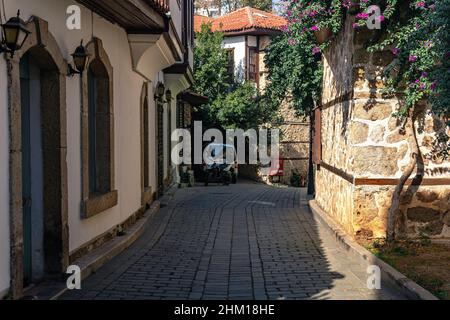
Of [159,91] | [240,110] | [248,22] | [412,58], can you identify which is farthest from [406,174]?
[248,22]

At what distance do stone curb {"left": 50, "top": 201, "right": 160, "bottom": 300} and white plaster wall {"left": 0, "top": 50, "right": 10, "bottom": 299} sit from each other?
718 millimetres

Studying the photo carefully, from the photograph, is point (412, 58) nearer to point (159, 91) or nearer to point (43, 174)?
point (43, 174)

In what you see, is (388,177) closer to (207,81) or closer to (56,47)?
(56,47)

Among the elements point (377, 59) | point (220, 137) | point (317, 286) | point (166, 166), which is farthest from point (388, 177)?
point (220, 137)

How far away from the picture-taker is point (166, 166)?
16.3 m

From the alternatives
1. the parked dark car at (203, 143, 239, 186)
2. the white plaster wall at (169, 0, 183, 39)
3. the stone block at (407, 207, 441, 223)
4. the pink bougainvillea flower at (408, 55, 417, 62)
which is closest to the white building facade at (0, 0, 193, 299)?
the white plaster wall at (169, 0, 183, 39)

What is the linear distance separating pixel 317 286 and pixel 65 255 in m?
2.79

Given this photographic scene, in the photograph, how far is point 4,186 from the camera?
16.1 ft

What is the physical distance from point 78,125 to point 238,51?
22383 millimetres

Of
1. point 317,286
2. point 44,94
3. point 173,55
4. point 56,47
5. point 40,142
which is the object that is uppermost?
→ point 173,55

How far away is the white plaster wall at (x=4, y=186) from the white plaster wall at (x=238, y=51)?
23.2 metres

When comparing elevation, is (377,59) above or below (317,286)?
above

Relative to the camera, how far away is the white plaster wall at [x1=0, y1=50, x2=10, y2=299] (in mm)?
4832

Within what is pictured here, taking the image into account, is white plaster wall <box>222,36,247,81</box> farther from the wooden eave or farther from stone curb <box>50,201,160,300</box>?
the wooden eave
